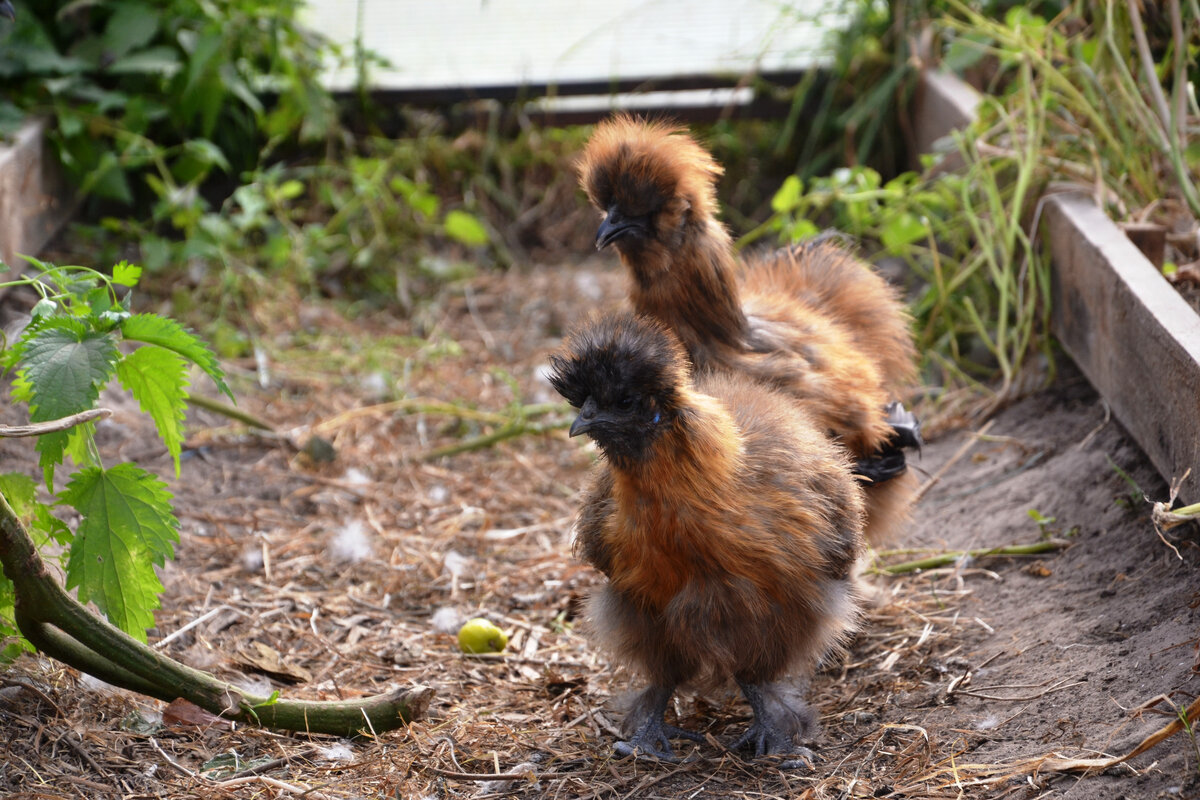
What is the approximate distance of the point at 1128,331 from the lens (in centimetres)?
353

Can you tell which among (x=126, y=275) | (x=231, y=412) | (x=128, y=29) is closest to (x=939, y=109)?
(x=231, y=412)

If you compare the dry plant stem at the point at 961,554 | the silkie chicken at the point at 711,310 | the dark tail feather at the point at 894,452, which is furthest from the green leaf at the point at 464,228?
the dry plant stem at the point at 961,554

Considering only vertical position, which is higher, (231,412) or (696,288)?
(696,288)

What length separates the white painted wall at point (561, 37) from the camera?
24.0 feet

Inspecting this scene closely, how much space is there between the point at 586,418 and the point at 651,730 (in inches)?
38.0

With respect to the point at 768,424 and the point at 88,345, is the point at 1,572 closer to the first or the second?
the point at 88,345

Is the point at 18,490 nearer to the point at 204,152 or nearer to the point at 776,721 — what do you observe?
the point at 776,721

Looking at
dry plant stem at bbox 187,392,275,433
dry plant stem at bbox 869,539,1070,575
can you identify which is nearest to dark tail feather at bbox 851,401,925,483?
dry plant stem at bbox 869,539,1070,575

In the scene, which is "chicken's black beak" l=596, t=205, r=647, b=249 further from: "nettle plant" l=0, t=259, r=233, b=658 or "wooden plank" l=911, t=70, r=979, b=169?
"wooden plank" l=911, t=70, r=979, b=169

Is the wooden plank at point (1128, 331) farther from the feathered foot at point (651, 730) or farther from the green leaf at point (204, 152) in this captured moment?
the green leaf at point (204, 152)

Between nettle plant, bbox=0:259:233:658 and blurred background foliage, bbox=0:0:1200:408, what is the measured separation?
302cm

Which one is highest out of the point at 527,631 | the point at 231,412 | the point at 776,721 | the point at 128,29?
the point at 128,29

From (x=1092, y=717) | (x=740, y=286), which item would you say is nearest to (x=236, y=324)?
(x=740, y=286)

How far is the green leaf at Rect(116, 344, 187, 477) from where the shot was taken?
2.76m
